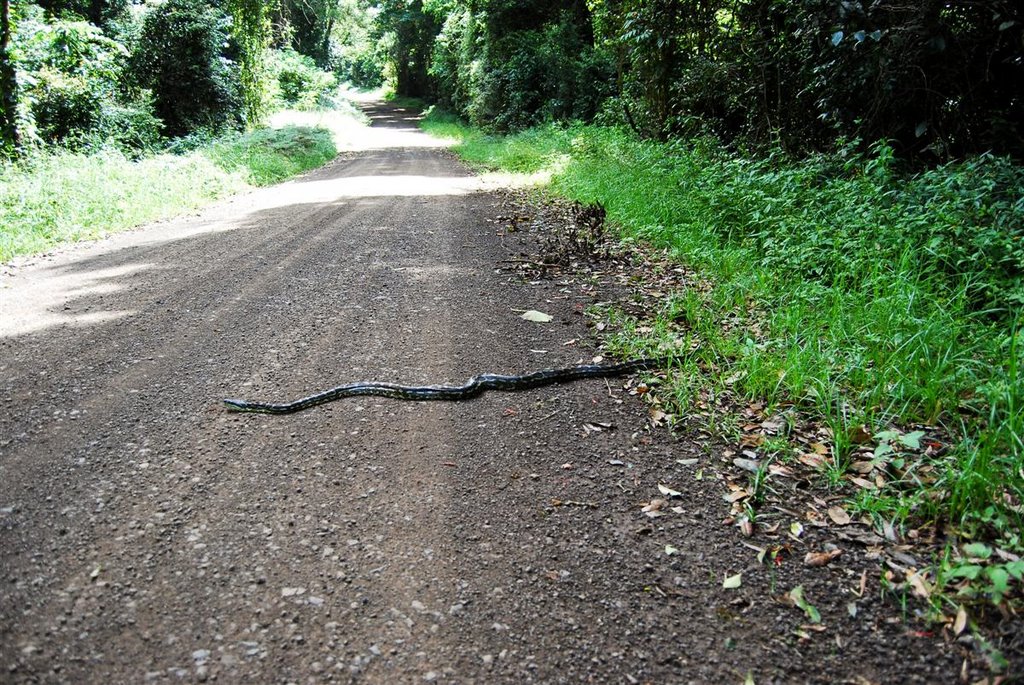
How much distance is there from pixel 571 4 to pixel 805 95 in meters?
16.6

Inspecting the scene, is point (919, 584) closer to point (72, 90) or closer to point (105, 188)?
point (105, 188)

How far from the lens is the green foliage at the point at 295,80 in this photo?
30453 millimetres

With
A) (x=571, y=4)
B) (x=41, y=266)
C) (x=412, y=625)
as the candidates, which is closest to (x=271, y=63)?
(x=571, y=4)

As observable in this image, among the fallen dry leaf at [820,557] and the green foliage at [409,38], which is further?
the green foliage at [409,38]

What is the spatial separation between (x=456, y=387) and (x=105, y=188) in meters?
9.22

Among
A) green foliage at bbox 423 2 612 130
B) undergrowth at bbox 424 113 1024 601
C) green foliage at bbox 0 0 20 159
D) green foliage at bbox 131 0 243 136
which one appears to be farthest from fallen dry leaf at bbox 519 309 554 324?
green foliage at bbox 131 0 243 136

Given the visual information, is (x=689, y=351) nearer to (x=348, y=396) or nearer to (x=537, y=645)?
(x=348, y=396)

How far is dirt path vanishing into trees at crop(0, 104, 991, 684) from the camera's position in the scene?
231 centimetres

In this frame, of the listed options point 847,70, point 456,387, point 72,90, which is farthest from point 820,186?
point 72,90

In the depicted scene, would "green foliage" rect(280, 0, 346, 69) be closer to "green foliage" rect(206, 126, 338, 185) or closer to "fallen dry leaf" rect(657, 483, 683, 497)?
"green foliage" rect(206, 126, 338, 185)

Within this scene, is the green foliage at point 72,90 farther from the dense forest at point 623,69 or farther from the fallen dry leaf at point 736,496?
the fallen dry leaf at point 736,496

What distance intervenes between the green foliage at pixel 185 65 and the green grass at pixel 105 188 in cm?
451

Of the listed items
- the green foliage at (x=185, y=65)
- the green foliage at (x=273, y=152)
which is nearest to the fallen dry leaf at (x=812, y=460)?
the green foliage at (x=273, y=152)

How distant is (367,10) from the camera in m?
51.4
